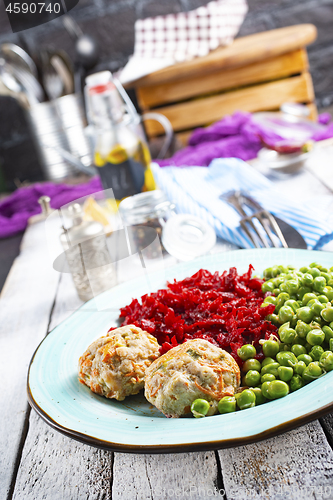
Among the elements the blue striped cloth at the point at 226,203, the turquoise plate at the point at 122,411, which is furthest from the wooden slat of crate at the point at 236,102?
the turquoise plate at the point at 122,411

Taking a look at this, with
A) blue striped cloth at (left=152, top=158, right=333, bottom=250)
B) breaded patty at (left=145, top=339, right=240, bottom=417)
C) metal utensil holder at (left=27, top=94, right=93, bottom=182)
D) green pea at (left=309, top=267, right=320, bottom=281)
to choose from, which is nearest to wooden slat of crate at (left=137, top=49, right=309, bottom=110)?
metal utensil holder at (left=27, top=94, right=93, bottom=182)

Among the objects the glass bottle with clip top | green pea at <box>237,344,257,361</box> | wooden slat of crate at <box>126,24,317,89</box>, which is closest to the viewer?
green pea at <box>237,344,257,361</box>

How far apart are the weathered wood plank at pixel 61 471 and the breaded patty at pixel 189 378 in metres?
0.13

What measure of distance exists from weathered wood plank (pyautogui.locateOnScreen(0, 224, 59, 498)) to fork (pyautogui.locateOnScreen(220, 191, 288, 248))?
1.90 feet

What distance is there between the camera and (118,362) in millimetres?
788

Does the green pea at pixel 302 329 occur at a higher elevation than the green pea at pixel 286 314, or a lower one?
higher

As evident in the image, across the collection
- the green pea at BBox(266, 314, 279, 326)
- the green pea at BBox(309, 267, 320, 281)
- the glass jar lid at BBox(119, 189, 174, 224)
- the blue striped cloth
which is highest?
the green pea at BBox(309, 267, 320, 281)

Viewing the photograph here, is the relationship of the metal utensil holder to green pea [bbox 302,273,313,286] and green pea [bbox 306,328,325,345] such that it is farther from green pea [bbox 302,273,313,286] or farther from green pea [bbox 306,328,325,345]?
green pea [bbox 306,328,325,345]

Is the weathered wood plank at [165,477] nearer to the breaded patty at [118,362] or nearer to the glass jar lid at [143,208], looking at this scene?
the breaded patty at [118,362]

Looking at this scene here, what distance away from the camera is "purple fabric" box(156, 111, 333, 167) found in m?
2.01

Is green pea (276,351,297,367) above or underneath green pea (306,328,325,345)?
underneath

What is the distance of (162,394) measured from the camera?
0.71 metres

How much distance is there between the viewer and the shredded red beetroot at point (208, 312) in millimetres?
856

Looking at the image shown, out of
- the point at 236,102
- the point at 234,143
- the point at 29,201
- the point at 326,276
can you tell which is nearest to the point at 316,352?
the point at 326,276
